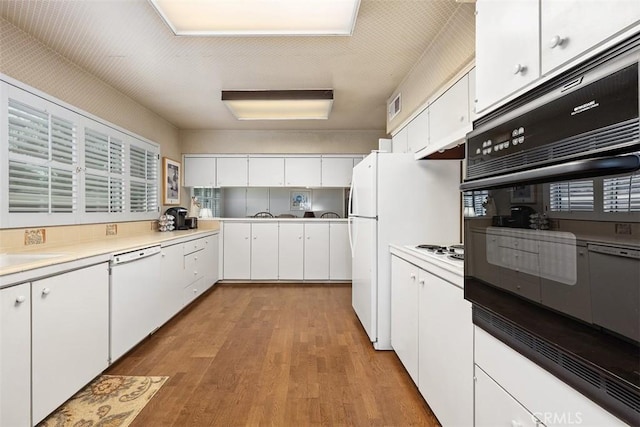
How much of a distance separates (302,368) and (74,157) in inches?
104

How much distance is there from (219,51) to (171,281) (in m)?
2.27

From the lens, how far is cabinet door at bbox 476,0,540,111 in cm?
100

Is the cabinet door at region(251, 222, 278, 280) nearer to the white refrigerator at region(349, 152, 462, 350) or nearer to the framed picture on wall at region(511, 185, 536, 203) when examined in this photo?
the white refrigerator at region(349, 152, 462, 350)

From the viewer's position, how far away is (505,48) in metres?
1.13

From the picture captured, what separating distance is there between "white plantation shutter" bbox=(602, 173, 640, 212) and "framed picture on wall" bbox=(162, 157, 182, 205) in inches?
190

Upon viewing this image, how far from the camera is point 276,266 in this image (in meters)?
5.18

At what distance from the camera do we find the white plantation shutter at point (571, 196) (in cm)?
74

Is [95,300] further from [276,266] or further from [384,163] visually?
[276,266]

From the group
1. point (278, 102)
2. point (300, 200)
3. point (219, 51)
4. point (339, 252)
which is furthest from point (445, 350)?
point (300, 200)

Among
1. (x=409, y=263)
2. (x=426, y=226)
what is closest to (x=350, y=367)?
(x=409, y=263)

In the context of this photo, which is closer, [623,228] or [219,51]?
[623,228]

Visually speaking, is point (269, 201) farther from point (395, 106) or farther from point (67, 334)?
point (67, 334)

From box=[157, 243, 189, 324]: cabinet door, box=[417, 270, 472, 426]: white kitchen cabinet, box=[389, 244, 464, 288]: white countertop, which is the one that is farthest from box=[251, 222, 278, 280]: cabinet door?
box=[417, 270, 472, 426]: white kitchen cabinet

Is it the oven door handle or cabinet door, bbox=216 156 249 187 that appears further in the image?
cabinet door, bbox=216 156 249 187
